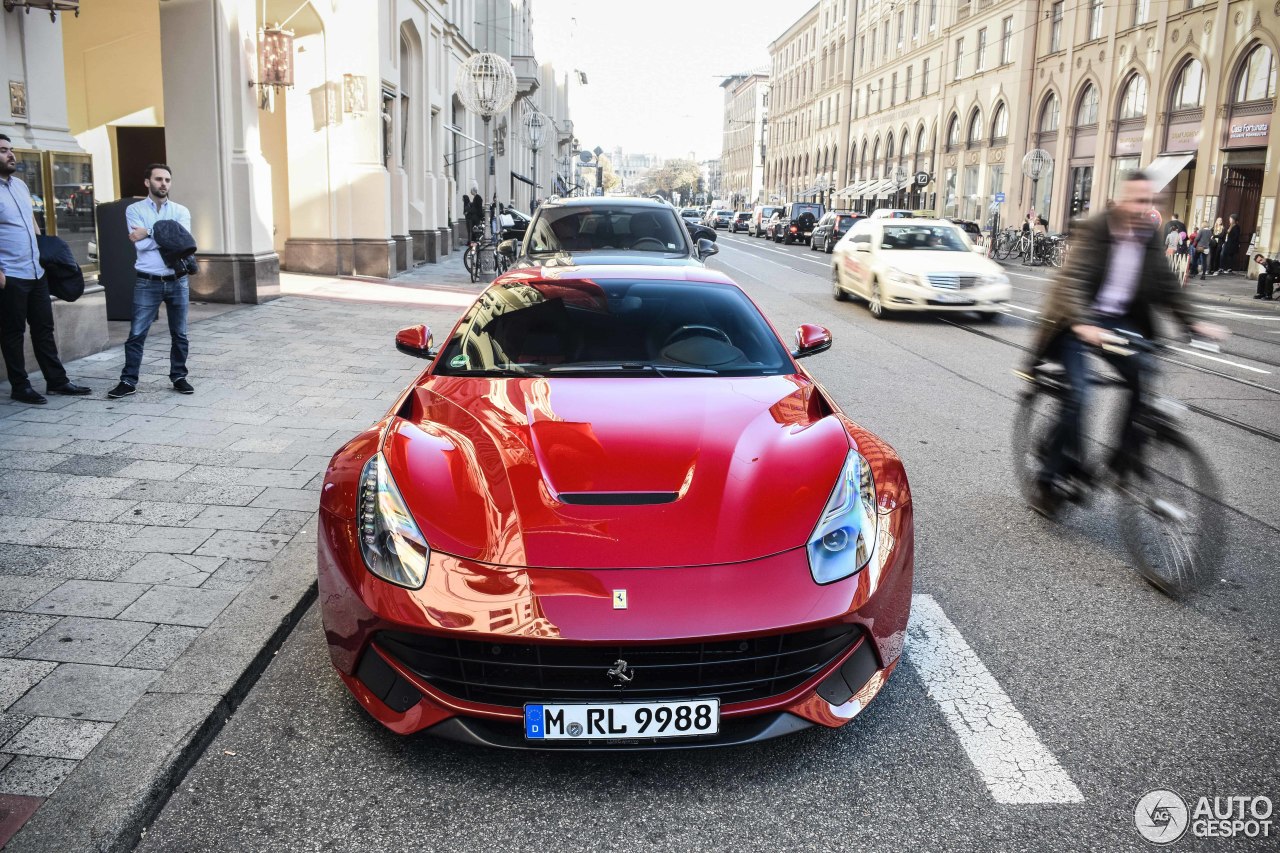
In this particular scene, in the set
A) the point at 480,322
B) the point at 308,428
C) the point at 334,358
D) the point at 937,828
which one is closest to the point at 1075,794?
the point at 937,828

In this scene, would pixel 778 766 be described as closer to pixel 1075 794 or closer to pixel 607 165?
pixel 1075 794

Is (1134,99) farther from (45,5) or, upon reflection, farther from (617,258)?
(45,5)

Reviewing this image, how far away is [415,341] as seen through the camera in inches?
188

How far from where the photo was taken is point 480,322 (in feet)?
15.2

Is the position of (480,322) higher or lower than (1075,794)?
higher

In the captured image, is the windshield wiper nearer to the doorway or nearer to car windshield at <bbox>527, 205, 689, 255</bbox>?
car windshield at <bbox>527, 205, 689, 255</bbox>

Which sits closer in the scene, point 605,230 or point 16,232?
point 16,232

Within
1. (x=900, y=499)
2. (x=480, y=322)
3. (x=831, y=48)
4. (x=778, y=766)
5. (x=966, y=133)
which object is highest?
(x=831, y=48)

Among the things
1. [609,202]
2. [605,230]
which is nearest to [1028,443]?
[605,230]

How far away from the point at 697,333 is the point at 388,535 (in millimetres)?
1926

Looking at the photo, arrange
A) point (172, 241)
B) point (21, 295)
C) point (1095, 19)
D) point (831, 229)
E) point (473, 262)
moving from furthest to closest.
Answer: point (831, 229)
point (1095, 19)
point (473, 262)
point (172, 241)
point (21, 295)

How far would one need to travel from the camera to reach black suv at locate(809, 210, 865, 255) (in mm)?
39781

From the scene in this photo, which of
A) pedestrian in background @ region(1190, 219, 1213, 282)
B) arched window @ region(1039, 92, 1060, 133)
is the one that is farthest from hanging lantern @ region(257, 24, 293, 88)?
arched window @ region(1039, 92, 1060, 133)

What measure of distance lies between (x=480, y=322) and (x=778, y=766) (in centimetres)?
242
